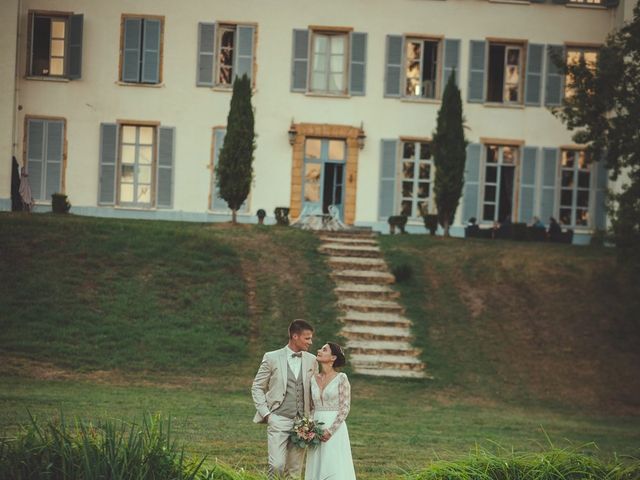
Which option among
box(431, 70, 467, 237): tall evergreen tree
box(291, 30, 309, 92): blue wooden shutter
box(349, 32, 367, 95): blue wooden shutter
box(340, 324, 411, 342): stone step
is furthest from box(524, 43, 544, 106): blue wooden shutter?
box(340, 324, 411, 342): stone step

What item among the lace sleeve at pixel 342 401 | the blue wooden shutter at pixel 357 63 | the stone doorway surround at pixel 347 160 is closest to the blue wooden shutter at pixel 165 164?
the stone doorway surround at pixel 347 160

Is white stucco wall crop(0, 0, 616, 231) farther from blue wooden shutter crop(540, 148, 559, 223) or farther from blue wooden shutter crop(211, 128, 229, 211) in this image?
blue wooden shutter crop(540, 148, 559, 223)

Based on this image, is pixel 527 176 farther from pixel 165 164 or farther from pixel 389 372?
pixel 389 372

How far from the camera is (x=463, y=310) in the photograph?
1942 cm

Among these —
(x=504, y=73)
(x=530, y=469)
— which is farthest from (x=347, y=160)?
(x=530, y=469)

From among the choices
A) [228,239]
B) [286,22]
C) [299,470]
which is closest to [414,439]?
[299,470]

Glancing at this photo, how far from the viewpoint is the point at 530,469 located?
7.38 meters

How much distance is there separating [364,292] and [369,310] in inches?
26.5

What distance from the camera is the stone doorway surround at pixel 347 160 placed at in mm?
25469

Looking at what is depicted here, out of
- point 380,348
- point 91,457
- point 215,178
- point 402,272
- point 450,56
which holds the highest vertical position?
point 450,56

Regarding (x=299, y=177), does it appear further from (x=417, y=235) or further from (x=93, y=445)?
(x=93, y=445)

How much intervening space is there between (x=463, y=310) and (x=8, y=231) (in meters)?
Answer: 9.05

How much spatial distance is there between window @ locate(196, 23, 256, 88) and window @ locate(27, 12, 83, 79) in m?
3.06

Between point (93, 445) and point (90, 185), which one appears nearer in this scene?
point (93, 445)
